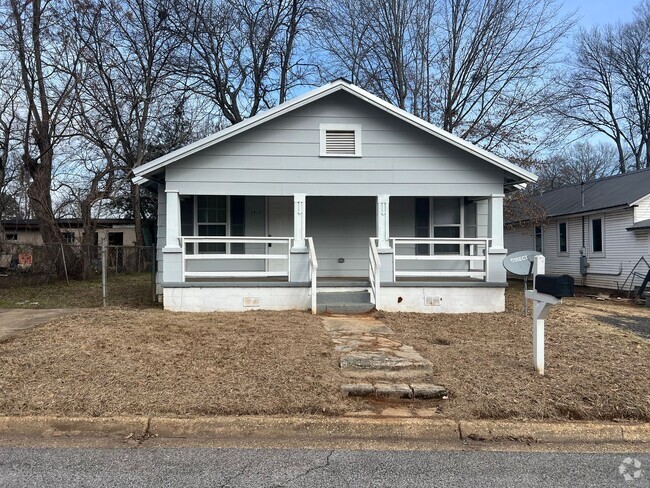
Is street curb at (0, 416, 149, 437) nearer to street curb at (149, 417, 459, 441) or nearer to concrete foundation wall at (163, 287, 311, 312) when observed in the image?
street curb at (149, 417, 459, 441)

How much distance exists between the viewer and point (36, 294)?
1364cm

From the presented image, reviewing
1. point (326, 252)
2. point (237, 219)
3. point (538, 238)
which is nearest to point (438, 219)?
point (326, 252)

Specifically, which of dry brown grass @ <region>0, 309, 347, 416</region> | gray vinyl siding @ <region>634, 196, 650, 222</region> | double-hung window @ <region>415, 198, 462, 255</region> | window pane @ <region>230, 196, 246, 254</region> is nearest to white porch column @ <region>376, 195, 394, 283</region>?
double-hung window @ <region>415, 198, 462, 255</region>

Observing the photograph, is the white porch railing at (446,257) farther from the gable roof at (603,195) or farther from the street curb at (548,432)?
the gable roof at (603,195)

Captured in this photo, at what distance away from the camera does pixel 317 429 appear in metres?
4.05

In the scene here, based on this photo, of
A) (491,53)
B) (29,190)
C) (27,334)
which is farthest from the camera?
(491,53)

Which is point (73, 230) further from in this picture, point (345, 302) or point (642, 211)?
point (642, 211)

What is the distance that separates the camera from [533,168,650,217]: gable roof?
1666cm

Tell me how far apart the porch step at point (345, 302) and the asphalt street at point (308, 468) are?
5433 millimetres

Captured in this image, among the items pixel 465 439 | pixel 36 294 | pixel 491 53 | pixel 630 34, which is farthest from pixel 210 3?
pixel 630 34

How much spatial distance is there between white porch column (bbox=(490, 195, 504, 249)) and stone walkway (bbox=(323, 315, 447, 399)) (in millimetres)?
3991

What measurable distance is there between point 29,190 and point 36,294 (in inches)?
254

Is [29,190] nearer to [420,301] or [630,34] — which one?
[420,301]

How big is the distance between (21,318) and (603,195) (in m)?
19.4
